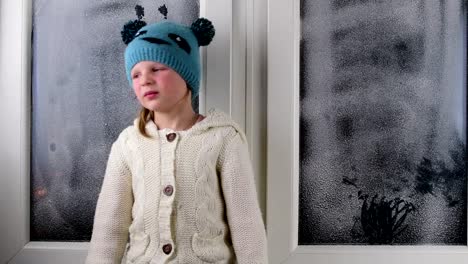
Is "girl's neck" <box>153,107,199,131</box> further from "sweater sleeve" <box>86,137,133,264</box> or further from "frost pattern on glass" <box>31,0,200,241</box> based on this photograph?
"frost pattern on glass" <box>31,0,200,241</box>

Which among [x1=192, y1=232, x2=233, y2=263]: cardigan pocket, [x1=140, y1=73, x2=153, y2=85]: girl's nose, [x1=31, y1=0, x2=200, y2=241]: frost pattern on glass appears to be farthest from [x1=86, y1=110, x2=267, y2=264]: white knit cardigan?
[x1=31, y1=0, x2=200, y2=241]: frost pattern on glass

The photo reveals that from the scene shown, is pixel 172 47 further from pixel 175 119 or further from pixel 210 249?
pixel 210 249

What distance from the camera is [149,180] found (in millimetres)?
1094

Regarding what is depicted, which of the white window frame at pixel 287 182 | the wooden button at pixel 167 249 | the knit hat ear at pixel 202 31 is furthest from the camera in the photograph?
the white window frame at pixel 287 182

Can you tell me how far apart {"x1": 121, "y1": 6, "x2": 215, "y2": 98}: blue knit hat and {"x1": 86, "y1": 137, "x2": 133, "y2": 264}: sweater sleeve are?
0.22 metres

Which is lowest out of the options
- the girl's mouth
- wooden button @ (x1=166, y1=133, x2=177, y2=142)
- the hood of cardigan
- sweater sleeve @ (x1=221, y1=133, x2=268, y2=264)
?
sweater sleeve @ (x1=221, y1=133, x2=268, y2=264)

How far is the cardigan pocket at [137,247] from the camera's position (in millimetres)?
1073

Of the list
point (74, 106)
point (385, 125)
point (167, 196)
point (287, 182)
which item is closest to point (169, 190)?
point (167, 196)

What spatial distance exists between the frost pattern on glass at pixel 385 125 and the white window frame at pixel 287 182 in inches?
1.2

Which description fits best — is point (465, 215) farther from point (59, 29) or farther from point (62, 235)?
point (59, 29)

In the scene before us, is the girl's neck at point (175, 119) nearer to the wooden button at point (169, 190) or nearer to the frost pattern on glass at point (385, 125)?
the wooden button at point (169, 190)

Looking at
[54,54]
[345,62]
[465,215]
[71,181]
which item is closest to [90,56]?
[54,54]

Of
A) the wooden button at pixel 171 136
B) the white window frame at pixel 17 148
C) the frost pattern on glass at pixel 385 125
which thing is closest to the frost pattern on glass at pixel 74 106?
the white window frame at pixel 17 148

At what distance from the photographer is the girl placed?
107 cm
